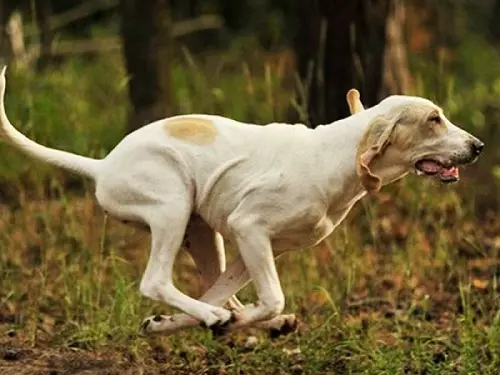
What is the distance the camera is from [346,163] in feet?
16.6

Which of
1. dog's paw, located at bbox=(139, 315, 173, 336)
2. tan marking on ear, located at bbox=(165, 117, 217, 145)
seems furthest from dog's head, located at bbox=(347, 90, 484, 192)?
dog's paw, located at bbox=(139, 315, 173, 336)

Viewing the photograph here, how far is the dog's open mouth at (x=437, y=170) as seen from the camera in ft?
16.5

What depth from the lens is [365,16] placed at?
873 cm

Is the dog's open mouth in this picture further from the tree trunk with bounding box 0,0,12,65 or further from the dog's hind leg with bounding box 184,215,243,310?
the tree trunk with bounding box 0,0,12,65

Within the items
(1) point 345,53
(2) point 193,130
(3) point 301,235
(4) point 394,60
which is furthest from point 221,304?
(4) point 394,60

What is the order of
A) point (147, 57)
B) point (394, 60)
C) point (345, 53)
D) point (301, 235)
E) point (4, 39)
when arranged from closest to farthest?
1. point (301, 235)
2. point (345, 53)
3. point (394, 60)
4. point (147, 57)
5. point (4, 39)

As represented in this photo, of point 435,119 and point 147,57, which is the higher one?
point 435,119

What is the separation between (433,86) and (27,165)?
3.35 m

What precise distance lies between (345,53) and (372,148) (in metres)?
3.86

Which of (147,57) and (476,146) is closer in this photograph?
(476,146)

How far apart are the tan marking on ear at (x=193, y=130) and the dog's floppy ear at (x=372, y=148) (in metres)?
0.61

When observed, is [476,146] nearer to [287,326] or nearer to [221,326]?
[287,326]

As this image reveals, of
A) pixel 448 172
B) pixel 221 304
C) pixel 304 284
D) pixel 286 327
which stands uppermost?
pixel 448 172

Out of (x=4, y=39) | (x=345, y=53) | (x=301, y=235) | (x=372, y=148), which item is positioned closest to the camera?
(x=372, y=148)
